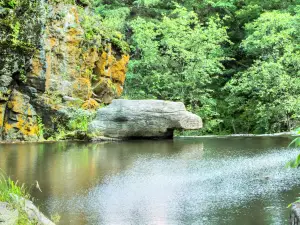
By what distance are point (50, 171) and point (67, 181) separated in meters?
1.01

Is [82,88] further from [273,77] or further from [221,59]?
[273,77]

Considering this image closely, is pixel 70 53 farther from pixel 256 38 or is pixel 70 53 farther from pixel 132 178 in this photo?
pixel 132 178

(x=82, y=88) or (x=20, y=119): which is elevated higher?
(x=82, y=88)

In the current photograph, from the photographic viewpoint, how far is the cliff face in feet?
50.0

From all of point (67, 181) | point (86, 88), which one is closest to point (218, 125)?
point (86, 88)

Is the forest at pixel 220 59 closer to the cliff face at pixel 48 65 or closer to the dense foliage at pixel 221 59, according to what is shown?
the dense foliage at pixel 221 59

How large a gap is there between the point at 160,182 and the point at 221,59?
45.2ft

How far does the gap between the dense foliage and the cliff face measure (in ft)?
6.79

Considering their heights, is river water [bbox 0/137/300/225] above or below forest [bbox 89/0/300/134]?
below

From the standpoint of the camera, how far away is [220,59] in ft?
68.0

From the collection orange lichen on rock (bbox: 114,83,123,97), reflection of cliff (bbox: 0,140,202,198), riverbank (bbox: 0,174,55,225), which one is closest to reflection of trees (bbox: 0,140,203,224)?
reflection of cliff (bbox: 0,140,202,198)

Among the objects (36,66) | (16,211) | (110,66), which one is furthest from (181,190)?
(110,66)

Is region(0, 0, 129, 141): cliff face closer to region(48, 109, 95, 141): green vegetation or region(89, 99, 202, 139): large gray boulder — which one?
region(48, 109, 95, 141): green vegetation

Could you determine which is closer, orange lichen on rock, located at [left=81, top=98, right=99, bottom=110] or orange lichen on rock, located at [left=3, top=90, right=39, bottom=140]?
orange lichen on rock, located at [left=3, top=90, right=39, bottom=140]
